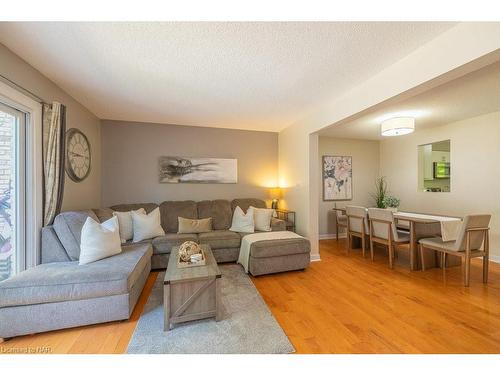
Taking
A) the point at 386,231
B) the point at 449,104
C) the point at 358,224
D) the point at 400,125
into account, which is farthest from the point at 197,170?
the point at 449,104

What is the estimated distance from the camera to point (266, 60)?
1949 mm

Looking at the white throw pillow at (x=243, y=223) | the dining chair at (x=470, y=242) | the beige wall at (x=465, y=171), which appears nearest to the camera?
the dining chair at (x=470, y=242)

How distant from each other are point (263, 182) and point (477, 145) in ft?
12.0

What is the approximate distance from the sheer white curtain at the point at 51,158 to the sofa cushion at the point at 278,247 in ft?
7.42

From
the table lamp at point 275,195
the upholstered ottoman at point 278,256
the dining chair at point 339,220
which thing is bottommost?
the upholstered ottoman at point 278,256

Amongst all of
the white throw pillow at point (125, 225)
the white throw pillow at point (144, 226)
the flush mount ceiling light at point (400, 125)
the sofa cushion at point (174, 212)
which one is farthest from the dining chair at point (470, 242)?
the white throw pillow at point (125, 225)

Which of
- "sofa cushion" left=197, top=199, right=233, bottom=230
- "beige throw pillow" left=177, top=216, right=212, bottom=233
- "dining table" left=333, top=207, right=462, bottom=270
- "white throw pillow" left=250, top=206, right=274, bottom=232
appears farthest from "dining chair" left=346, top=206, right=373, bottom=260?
"beige throw pillow" left=177, top=216, right=212, bottom=233

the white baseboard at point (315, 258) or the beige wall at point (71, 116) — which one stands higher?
the beige wall at point (71, 116)

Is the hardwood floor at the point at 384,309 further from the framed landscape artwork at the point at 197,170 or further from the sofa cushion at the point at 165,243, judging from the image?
the framed landscape artwork at the point at 197,170

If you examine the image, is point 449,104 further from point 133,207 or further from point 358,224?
point 133,207

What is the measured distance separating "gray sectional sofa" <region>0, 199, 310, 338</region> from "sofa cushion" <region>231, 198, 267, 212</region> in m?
1.27

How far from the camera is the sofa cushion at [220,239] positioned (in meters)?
3.20

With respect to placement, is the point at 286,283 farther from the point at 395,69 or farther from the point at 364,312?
the point at 395,69
